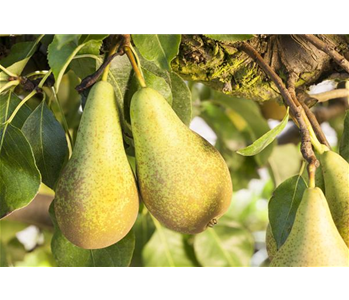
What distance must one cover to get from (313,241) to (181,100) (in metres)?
0.25

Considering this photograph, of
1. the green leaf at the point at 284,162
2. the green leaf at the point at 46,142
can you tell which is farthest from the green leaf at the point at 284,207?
the green leaf at the point at 284,162

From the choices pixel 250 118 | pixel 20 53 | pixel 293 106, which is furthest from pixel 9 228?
pixel 293 106

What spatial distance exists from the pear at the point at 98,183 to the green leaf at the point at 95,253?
0.13 metres

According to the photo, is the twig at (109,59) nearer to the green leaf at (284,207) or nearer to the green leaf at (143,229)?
the green leaf at (284,207)

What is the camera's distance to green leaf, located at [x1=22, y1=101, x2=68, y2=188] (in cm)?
71

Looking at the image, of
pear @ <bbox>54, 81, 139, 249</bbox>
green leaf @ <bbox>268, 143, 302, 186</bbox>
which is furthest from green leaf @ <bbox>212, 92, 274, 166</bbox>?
pear @ <bbox>54, 81, 139, 249</bbox>

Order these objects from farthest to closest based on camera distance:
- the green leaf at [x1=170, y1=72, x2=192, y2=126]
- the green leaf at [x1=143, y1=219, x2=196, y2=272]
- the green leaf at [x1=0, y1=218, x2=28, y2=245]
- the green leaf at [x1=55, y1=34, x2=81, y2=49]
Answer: the green leaf at [x1=0, y1=218, x2=28, y2=245] → the green leaf at [x1=143, y1=219, x2=196, y2=272] → the green leaf at [x1=170, y1=72, x2=192, y2=126] → the green leaf at [x1=55, y1=34, x2=81, y2=49]

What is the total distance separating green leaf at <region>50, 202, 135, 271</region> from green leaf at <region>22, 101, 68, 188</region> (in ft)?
0.22

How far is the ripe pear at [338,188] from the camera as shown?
2.08ft

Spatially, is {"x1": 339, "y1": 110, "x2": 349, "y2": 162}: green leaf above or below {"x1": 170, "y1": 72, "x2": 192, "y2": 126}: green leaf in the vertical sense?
below

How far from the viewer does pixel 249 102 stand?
1.28 meters

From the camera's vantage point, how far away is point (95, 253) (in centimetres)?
75

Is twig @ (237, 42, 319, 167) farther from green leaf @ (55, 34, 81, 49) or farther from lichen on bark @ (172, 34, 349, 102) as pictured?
green leaf @ (55, 34, 81, 49)
